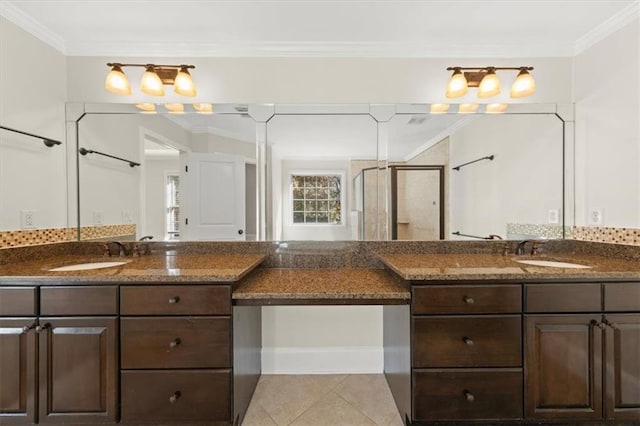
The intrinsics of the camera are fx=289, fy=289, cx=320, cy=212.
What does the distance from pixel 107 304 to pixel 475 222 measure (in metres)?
2.30

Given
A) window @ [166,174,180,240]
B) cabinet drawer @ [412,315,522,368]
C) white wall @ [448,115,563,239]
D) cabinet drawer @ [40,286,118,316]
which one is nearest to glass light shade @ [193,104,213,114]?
window @ [166,174,180,240]

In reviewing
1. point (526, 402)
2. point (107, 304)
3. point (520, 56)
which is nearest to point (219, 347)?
point (107, 304)

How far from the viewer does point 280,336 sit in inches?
84.9

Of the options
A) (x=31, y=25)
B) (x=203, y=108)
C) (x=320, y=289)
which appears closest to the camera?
(x=320, y=289)

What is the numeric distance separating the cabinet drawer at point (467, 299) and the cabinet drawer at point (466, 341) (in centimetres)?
4

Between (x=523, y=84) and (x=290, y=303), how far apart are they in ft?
6.73

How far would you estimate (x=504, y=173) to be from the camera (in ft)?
6.92

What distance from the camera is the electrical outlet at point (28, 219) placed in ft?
5.76

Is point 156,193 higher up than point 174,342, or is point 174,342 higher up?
point 156,193

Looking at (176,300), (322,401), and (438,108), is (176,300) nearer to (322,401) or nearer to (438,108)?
(322,401)

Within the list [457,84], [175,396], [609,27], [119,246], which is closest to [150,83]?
[119,246]

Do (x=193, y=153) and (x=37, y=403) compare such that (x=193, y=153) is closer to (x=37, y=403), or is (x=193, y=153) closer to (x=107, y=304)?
(x=107, y=304)

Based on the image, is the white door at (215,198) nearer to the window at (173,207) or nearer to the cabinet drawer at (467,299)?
the window at (173,207)

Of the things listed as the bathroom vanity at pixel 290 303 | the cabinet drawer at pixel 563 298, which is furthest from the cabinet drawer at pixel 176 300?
the cabinet drawer at pixel 563 298
